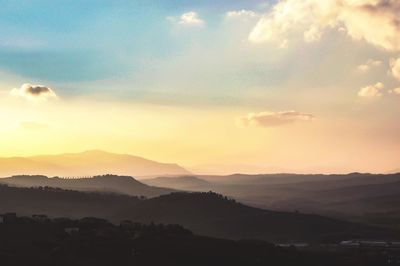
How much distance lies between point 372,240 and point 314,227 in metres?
15.8

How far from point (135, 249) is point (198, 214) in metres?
59.7

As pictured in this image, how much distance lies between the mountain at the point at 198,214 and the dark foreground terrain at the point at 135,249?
32.9 metres

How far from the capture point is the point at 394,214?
166375mm

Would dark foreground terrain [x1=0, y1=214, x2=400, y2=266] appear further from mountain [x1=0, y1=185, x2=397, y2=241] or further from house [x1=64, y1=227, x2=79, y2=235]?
mountain [x1=0, y1=185, x2=397, y2=241]

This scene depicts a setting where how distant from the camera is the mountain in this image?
114 m

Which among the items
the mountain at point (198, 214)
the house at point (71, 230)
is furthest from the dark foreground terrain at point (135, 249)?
the mountain at point (198, 214)

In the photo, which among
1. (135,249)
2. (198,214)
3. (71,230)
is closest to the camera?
(135,249)

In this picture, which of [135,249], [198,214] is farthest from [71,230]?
[198,214]

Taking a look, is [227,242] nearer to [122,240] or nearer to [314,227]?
[122,240]

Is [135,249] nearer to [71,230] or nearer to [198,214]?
[71,230]

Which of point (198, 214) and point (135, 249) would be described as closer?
point (135, 249)

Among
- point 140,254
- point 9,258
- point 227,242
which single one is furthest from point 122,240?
point 9,258

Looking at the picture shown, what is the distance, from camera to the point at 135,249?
221 ft

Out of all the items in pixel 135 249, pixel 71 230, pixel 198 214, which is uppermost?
pixel 198 214
